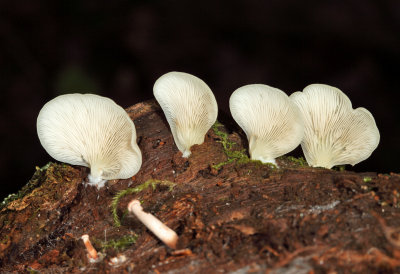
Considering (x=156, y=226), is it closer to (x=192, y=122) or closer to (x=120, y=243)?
(x=120, y=243)

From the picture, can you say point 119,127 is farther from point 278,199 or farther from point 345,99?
point 345,99


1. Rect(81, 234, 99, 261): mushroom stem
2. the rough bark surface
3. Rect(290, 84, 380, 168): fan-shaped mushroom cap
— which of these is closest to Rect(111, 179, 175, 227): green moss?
the rough bark surface

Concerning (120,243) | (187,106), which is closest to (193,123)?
(187,106)

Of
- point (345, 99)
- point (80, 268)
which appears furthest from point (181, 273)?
point (345, 99)

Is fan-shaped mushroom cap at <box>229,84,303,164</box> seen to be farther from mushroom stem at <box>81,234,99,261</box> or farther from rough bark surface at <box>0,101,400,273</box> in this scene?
mushroom stem at <box>81,234,99,261</box>

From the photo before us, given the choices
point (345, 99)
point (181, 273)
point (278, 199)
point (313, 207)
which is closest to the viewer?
point (181, 273)

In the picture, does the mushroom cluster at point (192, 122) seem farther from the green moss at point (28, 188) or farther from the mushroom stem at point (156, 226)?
the mushroom stem at point (156, 226)
